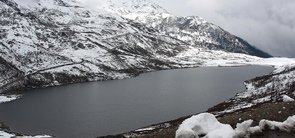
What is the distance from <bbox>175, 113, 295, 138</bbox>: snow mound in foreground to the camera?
94.7ft

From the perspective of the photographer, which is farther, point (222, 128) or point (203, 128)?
point (203, 128)

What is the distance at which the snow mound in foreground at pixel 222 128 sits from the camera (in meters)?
28.9

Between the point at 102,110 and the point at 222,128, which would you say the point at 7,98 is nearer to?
the point at 102,110

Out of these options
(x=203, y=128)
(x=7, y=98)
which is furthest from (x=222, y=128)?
(x=7, y=98)

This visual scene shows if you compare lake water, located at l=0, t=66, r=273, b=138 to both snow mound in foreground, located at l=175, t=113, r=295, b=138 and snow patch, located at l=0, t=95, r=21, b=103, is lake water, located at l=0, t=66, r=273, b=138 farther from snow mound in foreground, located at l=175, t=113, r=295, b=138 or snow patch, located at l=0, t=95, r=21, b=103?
snow mound in foreground, located at l=175, t=113, r=295, b=138

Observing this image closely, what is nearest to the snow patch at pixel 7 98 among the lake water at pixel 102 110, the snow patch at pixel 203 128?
the lake water at pixel 102 110

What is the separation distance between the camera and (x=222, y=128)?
2997 cm

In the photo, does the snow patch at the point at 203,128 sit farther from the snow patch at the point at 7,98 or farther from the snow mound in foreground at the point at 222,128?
→ the snow patch at the point at 7,98

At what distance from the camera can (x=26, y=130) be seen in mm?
115750

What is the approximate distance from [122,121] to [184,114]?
2223 cm

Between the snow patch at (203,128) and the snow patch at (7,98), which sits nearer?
the snow patch at (203,128)

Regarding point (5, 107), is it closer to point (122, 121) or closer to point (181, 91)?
point (122, 121)

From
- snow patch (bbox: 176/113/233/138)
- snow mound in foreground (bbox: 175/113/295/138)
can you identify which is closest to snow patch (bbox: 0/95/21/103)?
snow patch (bbox: 176/113/233/138)

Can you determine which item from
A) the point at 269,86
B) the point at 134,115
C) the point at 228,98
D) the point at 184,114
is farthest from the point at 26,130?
the point at 269,86
